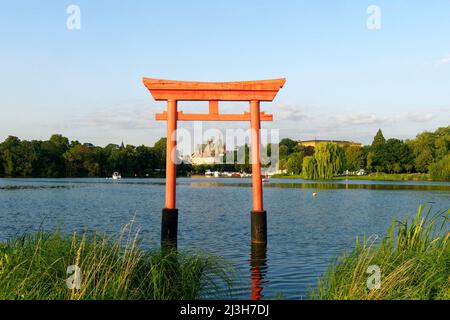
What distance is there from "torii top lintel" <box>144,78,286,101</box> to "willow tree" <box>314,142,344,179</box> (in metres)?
64.7

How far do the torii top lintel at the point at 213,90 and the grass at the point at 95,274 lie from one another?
5656 mm

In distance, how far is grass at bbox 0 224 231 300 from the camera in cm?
606

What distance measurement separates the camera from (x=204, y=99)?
13.4m

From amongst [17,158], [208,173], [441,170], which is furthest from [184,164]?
[441,170]

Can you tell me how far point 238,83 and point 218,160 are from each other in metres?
129

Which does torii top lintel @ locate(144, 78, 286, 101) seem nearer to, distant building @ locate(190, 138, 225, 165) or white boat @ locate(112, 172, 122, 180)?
white boat @ locate(112, 172, 122, 180)

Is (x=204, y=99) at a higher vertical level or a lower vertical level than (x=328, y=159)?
lower

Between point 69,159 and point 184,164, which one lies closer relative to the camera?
point 69,159

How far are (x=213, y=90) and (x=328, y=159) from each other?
66559mm

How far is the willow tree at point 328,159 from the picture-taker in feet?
252

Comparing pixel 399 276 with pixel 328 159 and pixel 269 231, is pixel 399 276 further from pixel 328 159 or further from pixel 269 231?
pixel 328 159

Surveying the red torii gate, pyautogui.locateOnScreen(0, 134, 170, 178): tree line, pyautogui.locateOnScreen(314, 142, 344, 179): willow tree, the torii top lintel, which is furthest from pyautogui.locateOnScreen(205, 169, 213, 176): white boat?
the torii top lintel
